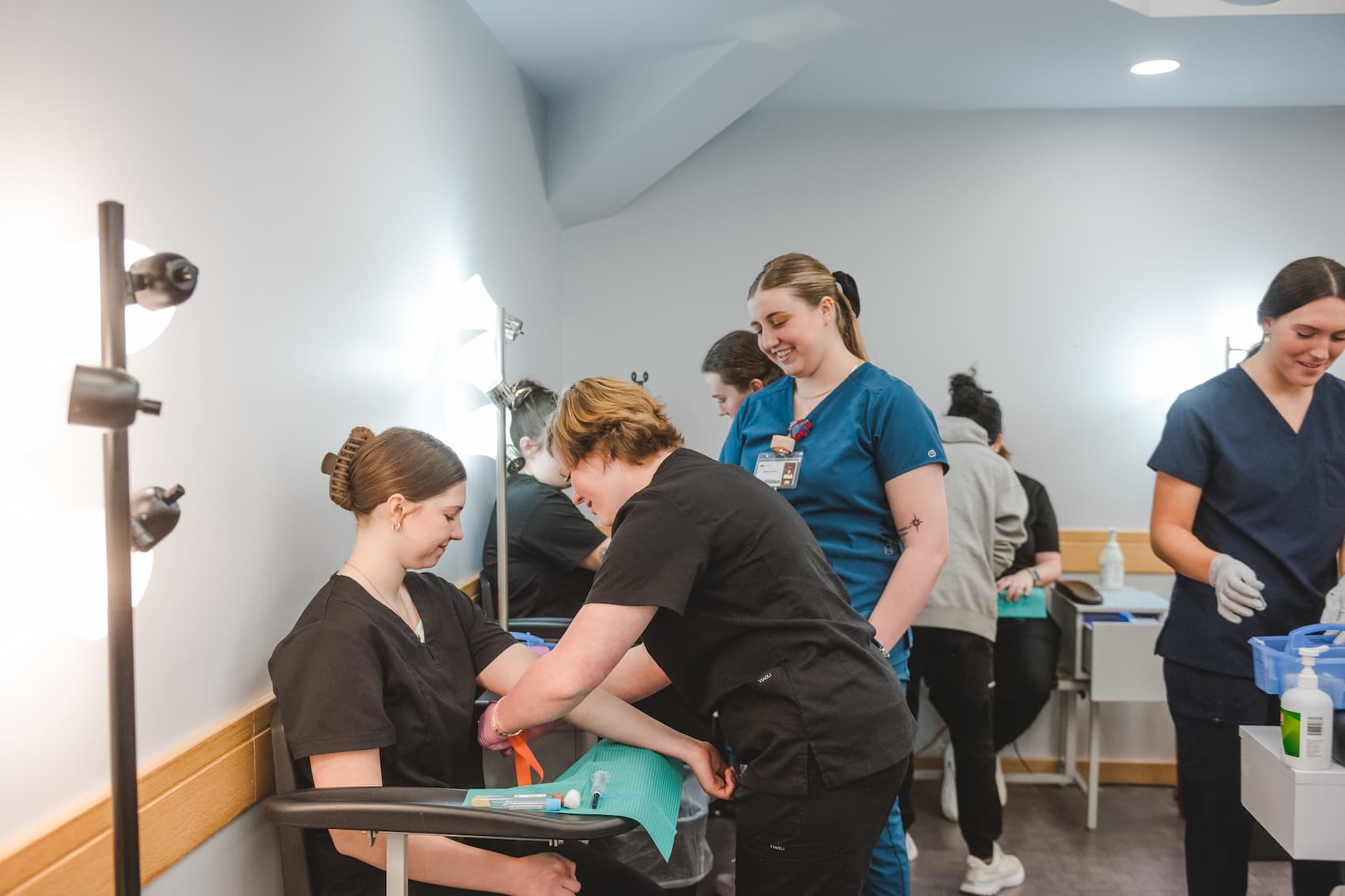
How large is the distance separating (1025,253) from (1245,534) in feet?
7.13

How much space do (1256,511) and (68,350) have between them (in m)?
2.00

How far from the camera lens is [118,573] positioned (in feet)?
2.81

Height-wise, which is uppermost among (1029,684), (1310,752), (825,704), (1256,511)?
(1256,511)

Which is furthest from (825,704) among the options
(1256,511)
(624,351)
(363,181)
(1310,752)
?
(624,351)

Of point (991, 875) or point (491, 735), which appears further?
point (991, 875)

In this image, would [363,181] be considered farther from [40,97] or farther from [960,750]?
[960,750]

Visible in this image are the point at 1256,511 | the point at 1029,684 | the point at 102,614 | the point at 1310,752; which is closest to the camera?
the point at 102,614

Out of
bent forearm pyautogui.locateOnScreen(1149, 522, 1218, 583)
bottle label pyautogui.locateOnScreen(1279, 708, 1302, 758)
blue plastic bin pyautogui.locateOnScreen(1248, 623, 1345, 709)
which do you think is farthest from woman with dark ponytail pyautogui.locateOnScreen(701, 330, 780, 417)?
bottle label pyautogui.locateOnScreen(1279, 708, 1302, 758)

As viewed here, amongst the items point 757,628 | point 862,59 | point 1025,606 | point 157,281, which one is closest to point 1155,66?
point 862,59

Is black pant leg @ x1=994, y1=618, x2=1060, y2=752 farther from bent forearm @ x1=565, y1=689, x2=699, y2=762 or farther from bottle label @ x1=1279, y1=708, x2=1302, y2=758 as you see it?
bent forearm @ x1=565, y1=689, x2=699, y2=762

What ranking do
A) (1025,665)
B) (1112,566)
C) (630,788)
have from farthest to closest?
(1112,566) → (1025,665) → (630,788)

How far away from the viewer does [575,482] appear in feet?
4.92

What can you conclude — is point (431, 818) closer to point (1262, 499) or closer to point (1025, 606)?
point (1262, 499)

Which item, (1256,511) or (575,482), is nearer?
(575,482)
